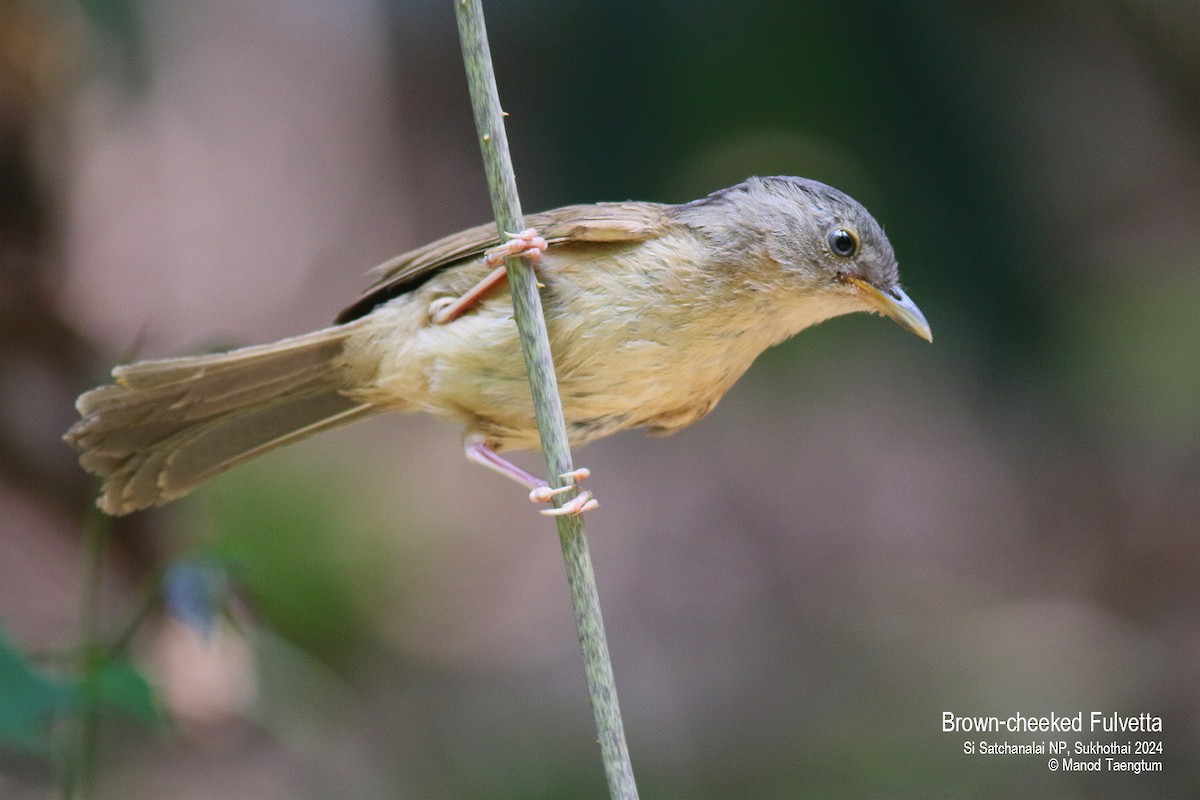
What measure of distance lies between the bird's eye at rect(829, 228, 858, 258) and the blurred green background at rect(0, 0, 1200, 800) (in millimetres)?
2547

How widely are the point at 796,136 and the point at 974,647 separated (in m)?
2.79

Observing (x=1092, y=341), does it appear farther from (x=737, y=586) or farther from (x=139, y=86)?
(x=139, y=86)

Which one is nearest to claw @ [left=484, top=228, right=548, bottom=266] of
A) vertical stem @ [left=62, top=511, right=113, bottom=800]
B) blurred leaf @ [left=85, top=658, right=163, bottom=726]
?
vertical stem @ [left=62, top=511, right=113, bottom=800]

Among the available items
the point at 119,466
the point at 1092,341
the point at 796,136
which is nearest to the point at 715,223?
the point at 119,466

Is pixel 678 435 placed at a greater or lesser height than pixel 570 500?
lesser

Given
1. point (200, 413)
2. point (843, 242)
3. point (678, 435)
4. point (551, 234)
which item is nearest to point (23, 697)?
point (200, 413)

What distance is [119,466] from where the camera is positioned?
3.33 meters

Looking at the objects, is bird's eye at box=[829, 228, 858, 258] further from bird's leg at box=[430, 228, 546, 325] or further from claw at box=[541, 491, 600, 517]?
claw at box=[541, 491, 600, 517]

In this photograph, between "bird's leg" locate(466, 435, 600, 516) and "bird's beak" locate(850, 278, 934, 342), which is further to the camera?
"bird's beak" locate(850, 278, 934, 342)

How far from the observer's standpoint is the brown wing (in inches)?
123

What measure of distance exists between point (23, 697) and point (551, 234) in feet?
5.52

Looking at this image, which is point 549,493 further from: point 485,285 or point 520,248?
point 485,285

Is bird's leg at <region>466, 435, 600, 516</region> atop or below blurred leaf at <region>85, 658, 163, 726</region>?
atop

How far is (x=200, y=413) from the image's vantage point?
3.45 metres
